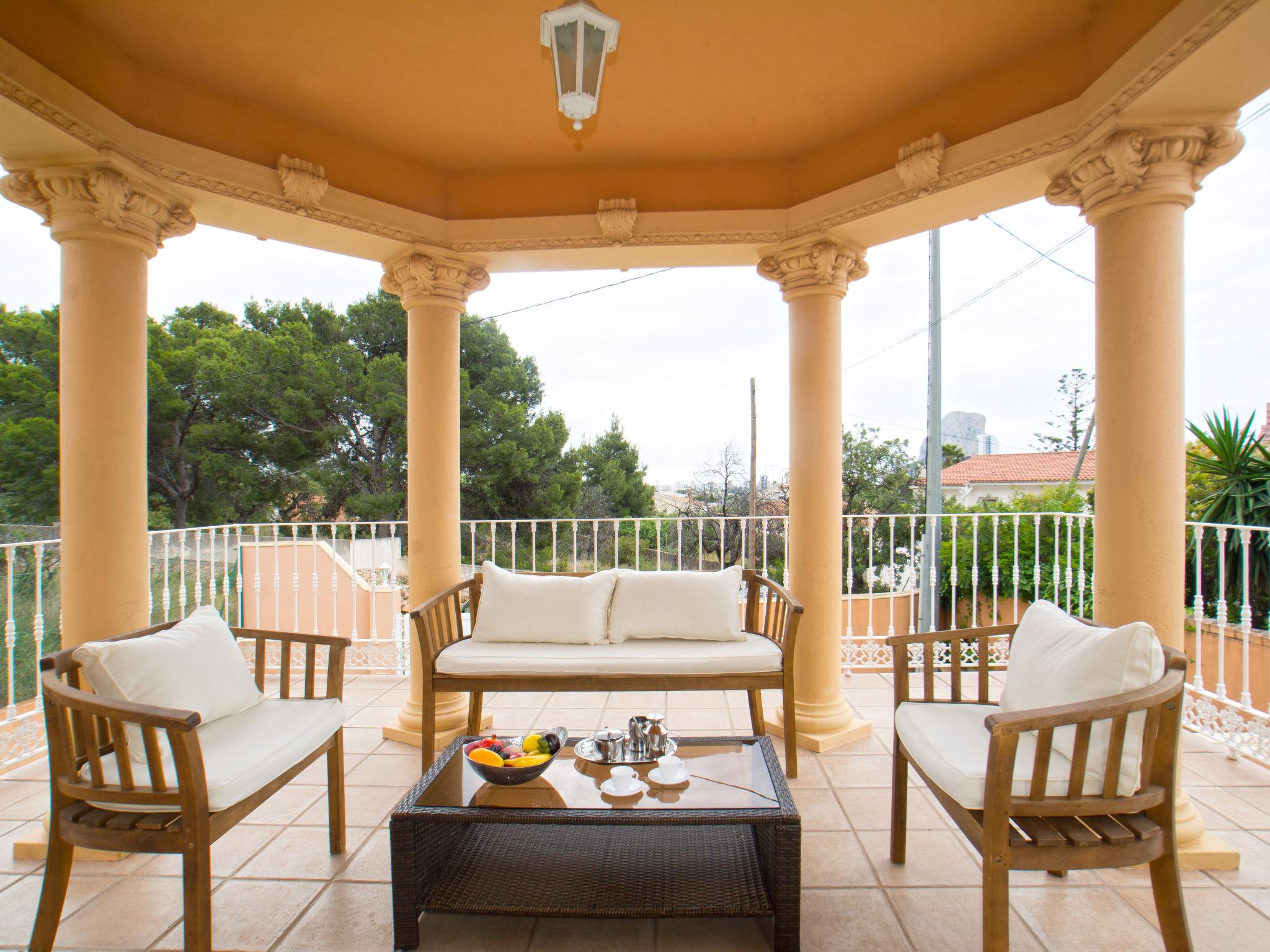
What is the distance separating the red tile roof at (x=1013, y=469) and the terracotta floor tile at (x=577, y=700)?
16.8m

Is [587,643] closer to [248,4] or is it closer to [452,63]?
[452,63]

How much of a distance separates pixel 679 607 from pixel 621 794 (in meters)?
1.29

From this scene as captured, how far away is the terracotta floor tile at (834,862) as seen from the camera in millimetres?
2053

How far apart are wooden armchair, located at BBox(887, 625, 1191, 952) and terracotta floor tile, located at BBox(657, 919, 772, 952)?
1.95 ft

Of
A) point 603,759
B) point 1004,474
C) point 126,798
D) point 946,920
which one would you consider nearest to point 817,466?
point 603,759

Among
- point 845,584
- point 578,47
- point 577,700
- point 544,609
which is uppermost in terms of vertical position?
point 578,47

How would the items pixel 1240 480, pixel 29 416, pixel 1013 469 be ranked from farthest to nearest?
1. pixel 1013 469
2. pixel 29 416
3. pixel 1240 480

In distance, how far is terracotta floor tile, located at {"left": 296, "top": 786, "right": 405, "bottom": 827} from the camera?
245cm

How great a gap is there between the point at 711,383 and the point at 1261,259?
36.7ft

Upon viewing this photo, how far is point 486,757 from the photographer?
1953mm

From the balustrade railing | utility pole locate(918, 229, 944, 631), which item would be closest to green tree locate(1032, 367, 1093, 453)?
the balustrade railing

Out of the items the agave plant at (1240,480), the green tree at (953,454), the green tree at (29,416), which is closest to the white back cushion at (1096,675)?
the agave plant at (1240,480)

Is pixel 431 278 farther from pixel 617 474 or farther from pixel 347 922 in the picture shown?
pixel 617 474

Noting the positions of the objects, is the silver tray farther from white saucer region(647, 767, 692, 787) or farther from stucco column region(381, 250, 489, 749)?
stucco column region(381, 250, 489, 749)
